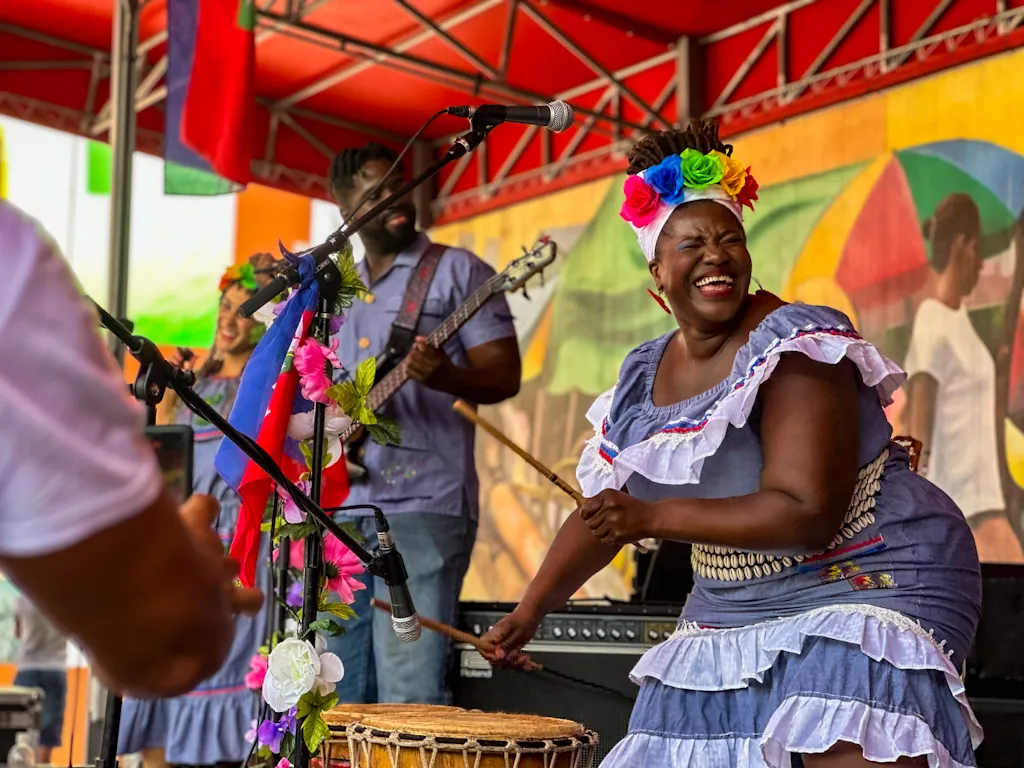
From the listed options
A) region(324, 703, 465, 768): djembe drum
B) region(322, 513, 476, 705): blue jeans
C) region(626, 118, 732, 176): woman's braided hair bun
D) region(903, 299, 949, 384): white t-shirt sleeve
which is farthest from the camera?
region(903, 299, 949, 384): white t-shirt sleeve

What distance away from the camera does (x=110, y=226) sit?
612 cm

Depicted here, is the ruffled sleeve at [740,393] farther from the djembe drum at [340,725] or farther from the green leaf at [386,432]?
the djembe drum at [340,725]

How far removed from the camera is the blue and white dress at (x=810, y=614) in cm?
225

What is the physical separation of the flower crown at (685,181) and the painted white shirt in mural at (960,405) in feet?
17.4

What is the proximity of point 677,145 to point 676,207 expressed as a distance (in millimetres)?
128

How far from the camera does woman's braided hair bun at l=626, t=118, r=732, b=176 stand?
8.77ft

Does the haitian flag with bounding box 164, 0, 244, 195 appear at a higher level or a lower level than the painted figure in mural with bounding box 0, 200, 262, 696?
higher

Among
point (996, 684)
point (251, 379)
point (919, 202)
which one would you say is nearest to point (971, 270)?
point (919, 202)

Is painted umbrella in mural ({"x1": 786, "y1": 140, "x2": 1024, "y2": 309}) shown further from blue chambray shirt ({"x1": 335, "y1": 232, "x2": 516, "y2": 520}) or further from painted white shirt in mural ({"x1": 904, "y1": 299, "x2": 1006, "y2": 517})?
blue chambray shirt ({"x1": 335, "y1": 232, "x2": 516, "y2": 520})

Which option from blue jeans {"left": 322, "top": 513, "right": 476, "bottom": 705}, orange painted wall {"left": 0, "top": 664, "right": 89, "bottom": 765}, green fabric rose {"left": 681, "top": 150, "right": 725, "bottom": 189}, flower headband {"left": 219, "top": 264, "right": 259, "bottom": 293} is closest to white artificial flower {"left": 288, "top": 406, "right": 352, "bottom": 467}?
green fabric rose {"left": 681, "top": 150, "right": 725, "bottom": 189}

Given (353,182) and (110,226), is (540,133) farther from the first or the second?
(353,182)

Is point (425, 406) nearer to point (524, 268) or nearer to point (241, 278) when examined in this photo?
point (524, 268)

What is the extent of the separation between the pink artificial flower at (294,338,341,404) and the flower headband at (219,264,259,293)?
2587mm

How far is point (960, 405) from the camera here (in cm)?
762
